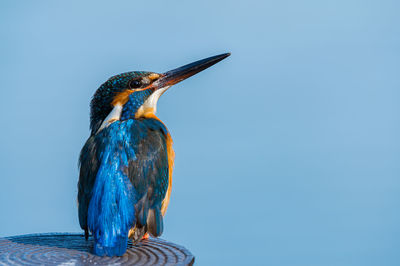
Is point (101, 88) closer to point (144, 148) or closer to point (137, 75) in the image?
point (137, 75)

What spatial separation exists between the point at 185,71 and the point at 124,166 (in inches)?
44.9

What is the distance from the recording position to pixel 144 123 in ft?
10.0

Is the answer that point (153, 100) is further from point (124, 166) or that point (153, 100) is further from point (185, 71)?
point (124, 166)

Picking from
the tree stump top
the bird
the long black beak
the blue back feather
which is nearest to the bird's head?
the bird

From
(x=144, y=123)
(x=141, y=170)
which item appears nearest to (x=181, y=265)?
(x=141, y=170)

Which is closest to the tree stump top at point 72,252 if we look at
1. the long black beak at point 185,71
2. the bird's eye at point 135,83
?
the bird's eye at point 135,83

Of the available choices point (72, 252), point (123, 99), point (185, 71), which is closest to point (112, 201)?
point (72, 252)

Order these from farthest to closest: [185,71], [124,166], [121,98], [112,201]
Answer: [185,71] → [121,98] → [124,166] → [112,201]

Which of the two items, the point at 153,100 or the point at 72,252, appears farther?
the point at 153,100

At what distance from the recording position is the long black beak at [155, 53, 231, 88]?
348 centimetres

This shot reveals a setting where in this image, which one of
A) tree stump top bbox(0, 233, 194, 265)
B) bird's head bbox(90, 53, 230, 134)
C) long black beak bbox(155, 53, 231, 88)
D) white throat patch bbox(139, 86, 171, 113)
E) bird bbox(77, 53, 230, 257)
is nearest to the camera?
tree stump top bbox(0, 233, 194, 265)

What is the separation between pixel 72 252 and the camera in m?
2.64

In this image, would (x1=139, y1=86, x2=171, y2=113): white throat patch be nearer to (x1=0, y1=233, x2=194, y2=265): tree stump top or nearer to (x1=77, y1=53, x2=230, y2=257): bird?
(x1=77, y1=53, x2=230, y2=257): bird

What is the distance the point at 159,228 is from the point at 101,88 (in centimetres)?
103
